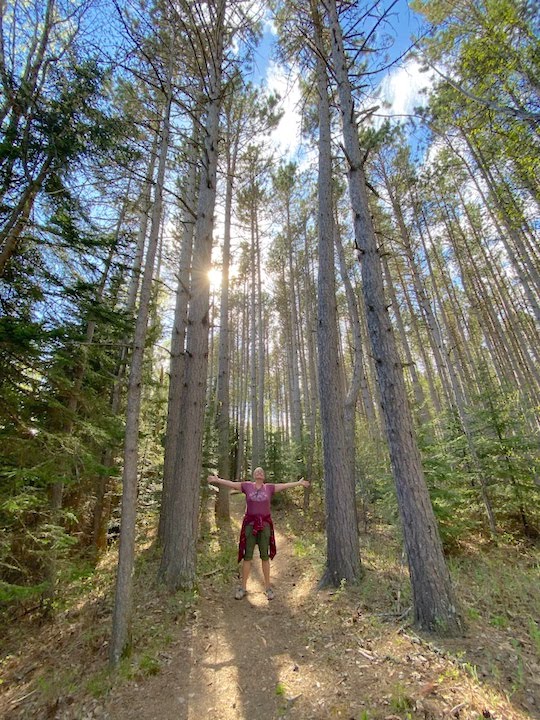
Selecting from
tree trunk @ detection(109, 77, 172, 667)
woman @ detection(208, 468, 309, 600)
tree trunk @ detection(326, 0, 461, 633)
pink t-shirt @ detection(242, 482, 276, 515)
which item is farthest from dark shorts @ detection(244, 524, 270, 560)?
tree trunk @ detection(326, 0, 461, 633)

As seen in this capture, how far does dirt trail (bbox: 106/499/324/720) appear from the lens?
9.32 ft

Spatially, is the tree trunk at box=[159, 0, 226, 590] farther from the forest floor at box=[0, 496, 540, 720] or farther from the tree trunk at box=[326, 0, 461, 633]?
the tree trunk at box=[326, 0, 461, 633]

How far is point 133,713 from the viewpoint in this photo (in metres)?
2.84

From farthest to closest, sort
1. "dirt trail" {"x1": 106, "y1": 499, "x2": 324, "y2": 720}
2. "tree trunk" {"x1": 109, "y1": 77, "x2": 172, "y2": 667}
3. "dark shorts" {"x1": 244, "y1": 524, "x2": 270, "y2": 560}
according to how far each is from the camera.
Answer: "dark shorts" {"x1": 244, "y1": 524, "x2": 270, "y2": 560}, "tree trunk" {"x1": 109, "y1": 77, "x2": 172, "y2": 667}, "dirt trail" {"x1": 106, "y1": 499, "x2": 324, "y2": 720}

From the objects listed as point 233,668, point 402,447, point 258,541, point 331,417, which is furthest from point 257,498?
point 402,447

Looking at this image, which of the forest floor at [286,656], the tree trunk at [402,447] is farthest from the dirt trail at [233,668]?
the tree trunk at [402,447]

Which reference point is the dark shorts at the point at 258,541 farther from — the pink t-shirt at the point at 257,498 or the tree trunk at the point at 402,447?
the tree trunk at the point at 402,447

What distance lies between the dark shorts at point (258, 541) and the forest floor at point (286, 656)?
0.70 metres

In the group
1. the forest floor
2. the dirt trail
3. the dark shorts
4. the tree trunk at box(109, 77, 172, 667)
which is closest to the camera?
the forest floor

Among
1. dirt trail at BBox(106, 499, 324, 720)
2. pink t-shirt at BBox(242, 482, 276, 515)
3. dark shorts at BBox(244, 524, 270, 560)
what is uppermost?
pink t-shirt at BBox(242, 482, 276, 515)

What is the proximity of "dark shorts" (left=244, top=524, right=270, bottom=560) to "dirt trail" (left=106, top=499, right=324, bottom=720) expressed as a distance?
27.1 inches

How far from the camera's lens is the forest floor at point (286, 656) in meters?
2.58

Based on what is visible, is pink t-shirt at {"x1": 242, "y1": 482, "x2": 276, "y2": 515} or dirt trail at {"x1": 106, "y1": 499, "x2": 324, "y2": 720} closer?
dirt trail at {"x1": 106, "y1": 499, "x2": 324, "y2": 720}

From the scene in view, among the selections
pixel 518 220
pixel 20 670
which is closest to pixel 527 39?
pixel 518 220
